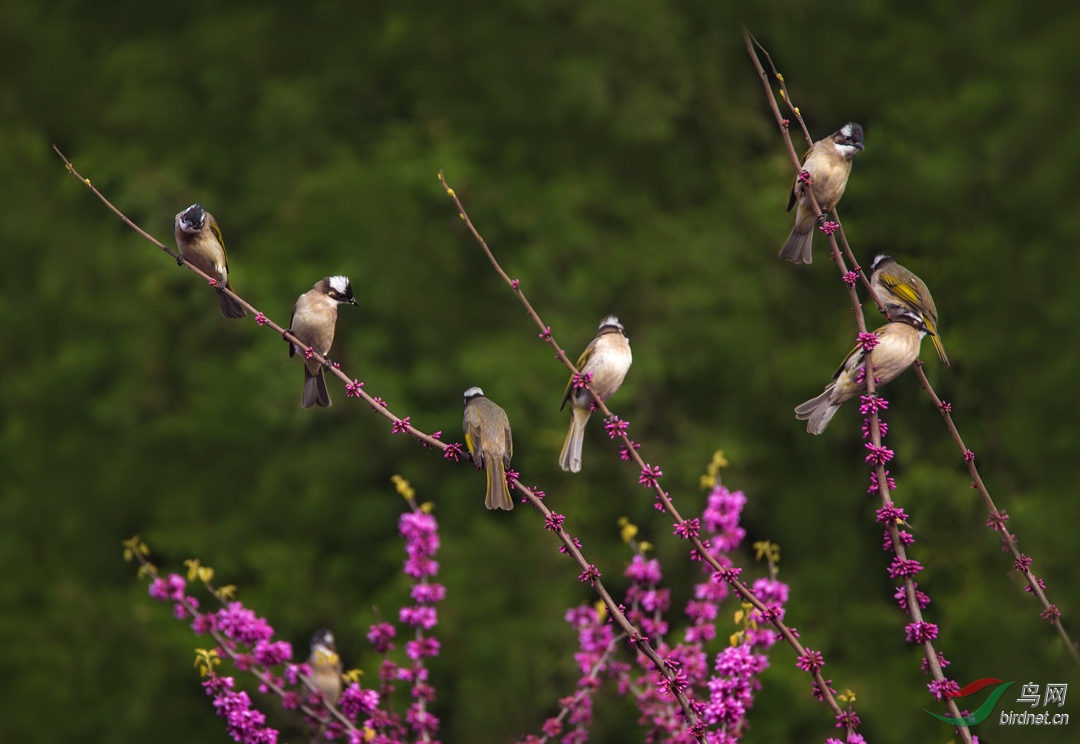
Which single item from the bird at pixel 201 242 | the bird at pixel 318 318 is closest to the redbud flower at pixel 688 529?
the bird at pixel 318 318

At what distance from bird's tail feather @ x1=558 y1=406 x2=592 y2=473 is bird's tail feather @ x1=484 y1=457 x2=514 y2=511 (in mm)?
238

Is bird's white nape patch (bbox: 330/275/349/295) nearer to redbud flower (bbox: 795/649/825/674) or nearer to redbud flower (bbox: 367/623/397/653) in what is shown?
redbud flower (bbox: 367/623/397/653)

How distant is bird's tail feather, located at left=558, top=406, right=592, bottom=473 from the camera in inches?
174

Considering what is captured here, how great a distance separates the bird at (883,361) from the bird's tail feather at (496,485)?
1.04 meters

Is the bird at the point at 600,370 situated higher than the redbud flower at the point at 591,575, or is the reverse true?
the bird at the point at 600,370

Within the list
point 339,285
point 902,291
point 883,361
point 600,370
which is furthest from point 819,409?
point 339,285

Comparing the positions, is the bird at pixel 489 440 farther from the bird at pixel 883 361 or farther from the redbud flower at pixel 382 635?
the bird at pixel 883 361

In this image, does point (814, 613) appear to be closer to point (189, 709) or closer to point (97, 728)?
point (189, 709)

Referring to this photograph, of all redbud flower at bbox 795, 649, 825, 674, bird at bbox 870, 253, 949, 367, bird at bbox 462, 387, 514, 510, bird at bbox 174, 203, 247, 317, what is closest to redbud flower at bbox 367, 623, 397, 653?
bird at bbox 462, 387, 514, 510

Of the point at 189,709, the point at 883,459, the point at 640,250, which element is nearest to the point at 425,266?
the point at 640,250

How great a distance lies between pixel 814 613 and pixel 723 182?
4.28 m

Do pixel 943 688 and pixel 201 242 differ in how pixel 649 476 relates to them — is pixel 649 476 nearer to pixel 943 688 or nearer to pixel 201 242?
pixel 943 688

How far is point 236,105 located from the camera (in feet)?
42.9

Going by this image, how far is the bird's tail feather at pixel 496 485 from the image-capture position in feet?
13.3
